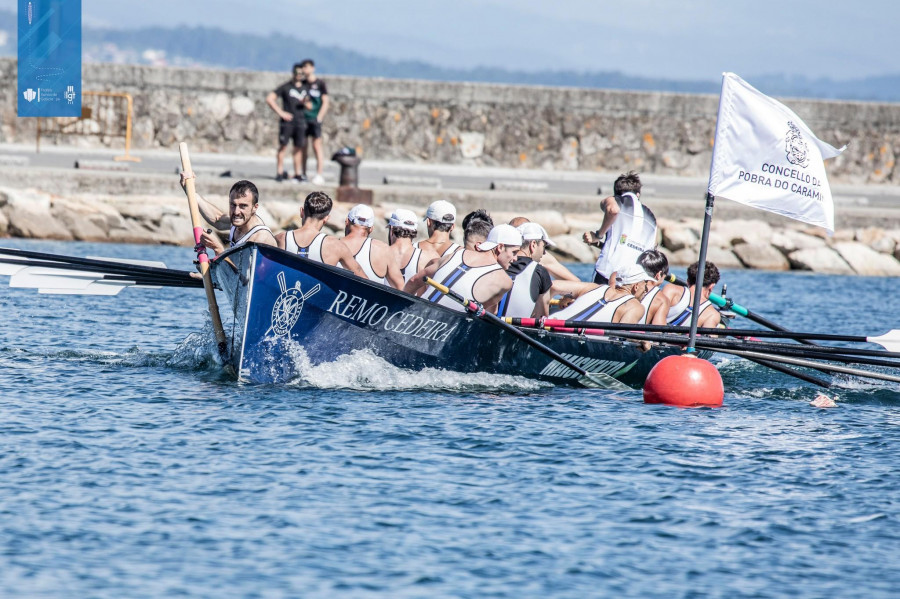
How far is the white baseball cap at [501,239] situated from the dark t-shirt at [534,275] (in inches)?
11.2

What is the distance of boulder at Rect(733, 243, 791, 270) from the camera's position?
21.3 m

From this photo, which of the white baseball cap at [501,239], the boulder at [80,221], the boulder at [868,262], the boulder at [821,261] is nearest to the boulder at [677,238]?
the boulder at [821,261]

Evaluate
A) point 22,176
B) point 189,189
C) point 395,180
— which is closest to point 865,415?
point 189,189

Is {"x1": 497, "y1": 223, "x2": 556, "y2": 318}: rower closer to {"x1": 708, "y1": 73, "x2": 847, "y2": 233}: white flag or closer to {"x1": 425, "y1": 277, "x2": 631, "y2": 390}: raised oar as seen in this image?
{"x1": 425, "y1": 277, "x2": 631, "y2": 390}: raised oar

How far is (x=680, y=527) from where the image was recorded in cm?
684

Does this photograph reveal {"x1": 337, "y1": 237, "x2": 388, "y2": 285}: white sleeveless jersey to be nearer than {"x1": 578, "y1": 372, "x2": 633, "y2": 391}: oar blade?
Yes

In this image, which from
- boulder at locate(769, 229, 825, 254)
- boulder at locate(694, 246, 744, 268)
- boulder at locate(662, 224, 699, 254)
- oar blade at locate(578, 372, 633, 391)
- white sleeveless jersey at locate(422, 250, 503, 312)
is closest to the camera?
white sleeveless jersey at locate(422, 250, 503, 312)

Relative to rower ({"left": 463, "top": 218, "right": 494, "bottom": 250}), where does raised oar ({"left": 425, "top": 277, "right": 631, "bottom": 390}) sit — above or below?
below

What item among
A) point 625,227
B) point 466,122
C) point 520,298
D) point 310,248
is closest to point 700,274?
point 520,298

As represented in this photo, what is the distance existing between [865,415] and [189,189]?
19.3 ft

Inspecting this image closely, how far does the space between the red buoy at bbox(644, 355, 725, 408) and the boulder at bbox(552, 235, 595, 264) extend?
10.3 metres

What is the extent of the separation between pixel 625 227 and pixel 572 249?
8.23m

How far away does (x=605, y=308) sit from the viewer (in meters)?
10.9

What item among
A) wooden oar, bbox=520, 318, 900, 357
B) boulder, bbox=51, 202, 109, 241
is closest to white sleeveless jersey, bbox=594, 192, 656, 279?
wooden oar, bbox=520, 318, 900, 357
